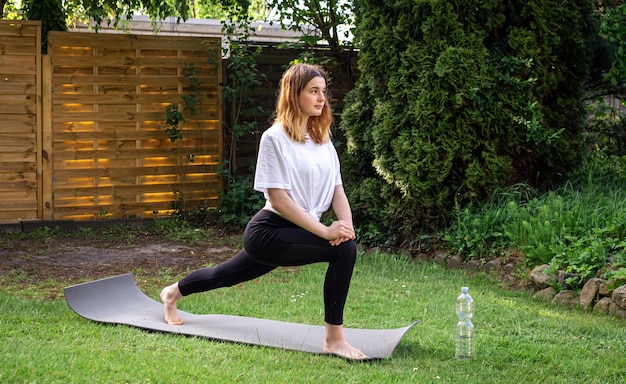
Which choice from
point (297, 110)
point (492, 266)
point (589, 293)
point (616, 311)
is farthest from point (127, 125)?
point (616, 311)

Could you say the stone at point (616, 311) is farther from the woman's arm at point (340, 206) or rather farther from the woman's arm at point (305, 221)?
the woman's arm at point (305, 221)

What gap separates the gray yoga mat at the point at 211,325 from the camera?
488 centimetres

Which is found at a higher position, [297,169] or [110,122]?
[110,122]

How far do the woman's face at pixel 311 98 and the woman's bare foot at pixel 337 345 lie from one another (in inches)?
47.6

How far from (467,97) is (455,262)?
5.22ft

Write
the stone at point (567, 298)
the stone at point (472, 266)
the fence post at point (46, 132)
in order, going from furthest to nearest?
the fence post at point (46, 132) → the stone at point (472, 266) → the stone at point (567, 298)

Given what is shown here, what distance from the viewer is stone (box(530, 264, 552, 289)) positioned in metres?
6.45

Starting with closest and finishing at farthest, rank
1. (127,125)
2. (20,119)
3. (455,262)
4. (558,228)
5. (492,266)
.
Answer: (558,228) → (492,266) → (455,262) → (20,119) → (127,125)

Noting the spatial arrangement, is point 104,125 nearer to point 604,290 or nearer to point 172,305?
point 172,305

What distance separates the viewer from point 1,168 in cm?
982

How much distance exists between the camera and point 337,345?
4.62m

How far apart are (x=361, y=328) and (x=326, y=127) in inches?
57.3

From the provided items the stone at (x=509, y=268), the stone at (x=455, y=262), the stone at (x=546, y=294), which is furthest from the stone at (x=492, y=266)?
the stone at (x=546, y=294)

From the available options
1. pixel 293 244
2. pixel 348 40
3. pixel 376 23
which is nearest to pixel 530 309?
pixel 293 244
